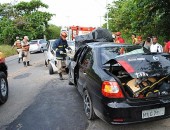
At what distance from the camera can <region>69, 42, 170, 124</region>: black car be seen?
4680 millimetres

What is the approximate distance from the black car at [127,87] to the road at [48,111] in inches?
16.0

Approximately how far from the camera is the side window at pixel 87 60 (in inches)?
231

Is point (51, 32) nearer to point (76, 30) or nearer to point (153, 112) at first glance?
point (76, 30)

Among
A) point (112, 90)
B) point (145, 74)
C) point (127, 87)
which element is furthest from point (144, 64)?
point (112, 90)

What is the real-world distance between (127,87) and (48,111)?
2.24m

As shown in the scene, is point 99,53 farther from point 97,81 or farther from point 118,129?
point 118,129

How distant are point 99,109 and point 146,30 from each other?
879 cm

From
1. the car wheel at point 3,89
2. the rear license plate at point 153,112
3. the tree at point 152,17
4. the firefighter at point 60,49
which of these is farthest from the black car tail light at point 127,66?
the tree at point 152,17

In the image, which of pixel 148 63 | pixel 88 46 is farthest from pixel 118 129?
pixel 88 46

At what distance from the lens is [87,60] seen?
20.4 ft

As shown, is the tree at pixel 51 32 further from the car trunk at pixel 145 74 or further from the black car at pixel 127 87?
the car trunk at pixel 145 74

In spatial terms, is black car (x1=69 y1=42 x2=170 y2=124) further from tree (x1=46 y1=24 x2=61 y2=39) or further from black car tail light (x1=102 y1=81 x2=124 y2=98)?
tree (x1=46 y1=24 x2=61 y2=39)

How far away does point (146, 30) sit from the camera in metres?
13.0

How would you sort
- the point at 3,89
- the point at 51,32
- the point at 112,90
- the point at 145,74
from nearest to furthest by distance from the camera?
the point at 112,90 < the point at 145,74 < the point at 3,89 < the point at 51,32
